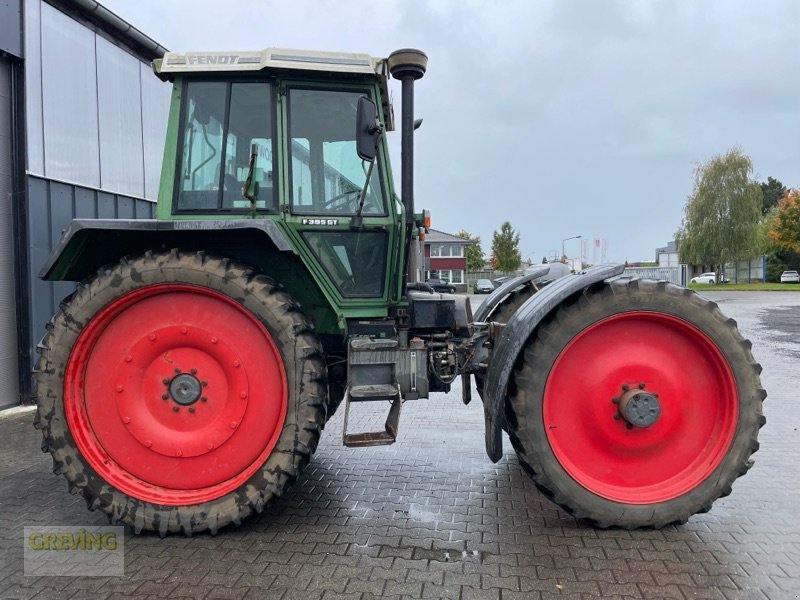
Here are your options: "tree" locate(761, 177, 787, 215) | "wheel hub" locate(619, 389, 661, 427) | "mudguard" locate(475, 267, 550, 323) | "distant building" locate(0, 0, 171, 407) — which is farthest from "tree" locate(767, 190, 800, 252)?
"wheel hub" locate(619, 389, 661, 427)

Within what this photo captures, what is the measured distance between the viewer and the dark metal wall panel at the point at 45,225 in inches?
248

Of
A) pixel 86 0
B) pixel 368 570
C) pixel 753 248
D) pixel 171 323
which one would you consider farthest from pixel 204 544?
pixel 753 248

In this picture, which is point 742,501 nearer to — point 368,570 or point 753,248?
point 368,570

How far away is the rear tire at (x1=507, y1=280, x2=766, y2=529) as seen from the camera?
318 centimetres

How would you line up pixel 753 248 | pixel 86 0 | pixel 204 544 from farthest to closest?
pixel 753 248
pixel 86 0
pixel 204 544

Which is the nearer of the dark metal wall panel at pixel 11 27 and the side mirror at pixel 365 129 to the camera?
the side mirror at pixel 365 129

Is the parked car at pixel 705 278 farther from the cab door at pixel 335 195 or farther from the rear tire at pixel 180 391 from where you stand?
the rear tire at pixel 180 391

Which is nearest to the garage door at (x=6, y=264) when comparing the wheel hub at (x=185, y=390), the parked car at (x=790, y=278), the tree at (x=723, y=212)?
the wheel hub at (x=185, y=390)

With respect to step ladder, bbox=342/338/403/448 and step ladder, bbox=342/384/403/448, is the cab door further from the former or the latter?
step ladder, bbox=342/384/403/448

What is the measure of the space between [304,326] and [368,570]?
1.31 meters

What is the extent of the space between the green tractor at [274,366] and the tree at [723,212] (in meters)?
43.4

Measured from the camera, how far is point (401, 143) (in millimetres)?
3570

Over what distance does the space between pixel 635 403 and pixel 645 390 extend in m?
0.17

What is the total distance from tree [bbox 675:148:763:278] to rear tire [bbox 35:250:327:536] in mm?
44557
